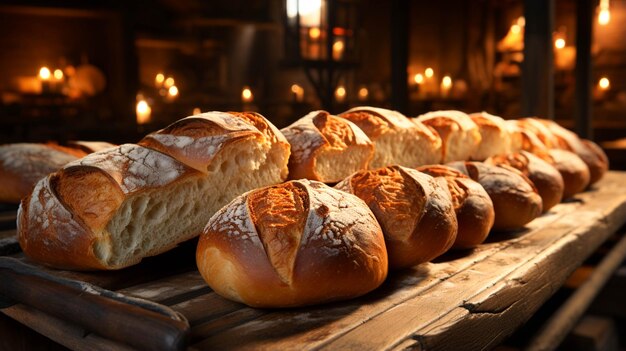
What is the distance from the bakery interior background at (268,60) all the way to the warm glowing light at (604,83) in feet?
0.10

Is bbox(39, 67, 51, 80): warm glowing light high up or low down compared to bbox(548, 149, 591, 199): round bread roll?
up

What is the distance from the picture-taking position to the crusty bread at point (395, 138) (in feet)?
7.18

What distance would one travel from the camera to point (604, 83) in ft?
32.4

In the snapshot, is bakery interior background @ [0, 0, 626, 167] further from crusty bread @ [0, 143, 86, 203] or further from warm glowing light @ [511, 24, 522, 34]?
crusty bread @ [0, 143, 86, 203]

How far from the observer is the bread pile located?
4.16 feet

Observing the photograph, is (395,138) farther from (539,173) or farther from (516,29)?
(516,29)

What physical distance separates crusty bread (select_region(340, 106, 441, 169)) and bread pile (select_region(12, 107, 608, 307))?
22 millimetres

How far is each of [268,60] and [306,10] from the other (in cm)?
554

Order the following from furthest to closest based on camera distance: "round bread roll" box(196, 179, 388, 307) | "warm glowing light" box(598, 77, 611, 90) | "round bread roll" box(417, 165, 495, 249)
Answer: "warm glowing light" box(598, 77, 611, 90), "round bread roll" box(417, 165, 495, 249), "round bread roll" box(196, 179, 388, 307)

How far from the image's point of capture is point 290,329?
1182 millimetres

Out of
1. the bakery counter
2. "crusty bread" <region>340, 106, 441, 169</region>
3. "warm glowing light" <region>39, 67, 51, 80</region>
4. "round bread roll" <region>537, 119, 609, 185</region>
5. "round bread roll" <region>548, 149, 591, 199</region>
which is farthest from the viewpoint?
"warm glowing light" <region>39, 67, 51, 80</region>

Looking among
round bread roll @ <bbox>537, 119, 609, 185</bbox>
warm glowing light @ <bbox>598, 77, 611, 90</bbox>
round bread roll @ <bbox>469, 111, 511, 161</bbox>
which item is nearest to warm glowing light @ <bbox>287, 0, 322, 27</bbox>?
round bread roll @ <bbox>537, 119, 609, 185</bbox>

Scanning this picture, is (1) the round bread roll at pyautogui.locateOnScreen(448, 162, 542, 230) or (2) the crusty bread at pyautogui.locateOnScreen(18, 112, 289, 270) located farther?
(1) the round bread roll at pyautogui.locateOnScreen(448, 162, 542, 230)

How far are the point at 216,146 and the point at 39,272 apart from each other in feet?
1.75
